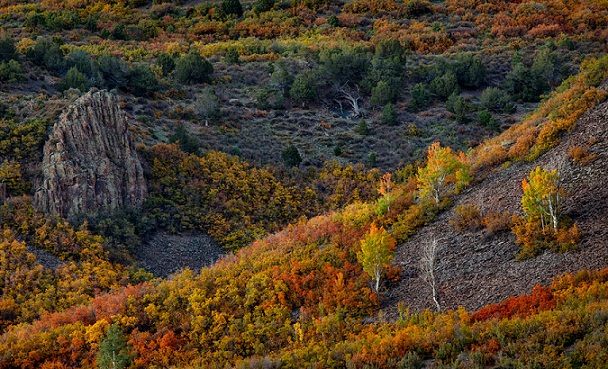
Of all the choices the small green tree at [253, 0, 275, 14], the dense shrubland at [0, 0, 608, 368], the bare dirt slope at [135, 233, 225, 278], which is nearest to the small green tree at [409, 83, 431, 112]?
the dense shrubland at [0, 0, 608, 368]

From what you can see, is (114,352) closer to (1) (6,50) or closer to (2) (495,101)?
(1) (6,50)

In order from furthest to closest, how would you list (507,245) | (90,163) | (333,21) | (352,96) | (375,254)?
(333,21), (352,96), (90,163), (507,245), (375,254)

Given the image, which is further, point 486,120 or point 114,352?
point 486,120

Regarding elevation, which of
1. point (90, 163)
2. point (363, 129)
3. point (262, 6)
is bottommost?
point (363, 129)

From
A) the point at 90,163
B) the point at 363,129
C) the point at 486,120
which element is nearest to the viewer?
the point at 90,163

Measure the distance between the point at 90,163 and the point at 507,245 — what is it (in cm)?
2303

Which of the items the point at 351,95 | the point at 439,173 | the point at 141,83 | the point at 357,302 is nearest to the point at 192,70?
the point at 141,83

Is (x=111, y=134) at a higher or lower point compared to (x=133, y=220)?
higher

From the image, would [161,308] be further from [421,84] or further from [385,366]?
[421,84]

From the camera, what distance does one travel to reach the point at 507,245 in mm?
23203

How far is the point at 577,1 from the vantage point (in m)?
76.8

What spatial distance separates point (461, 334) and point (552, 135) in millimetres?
14932

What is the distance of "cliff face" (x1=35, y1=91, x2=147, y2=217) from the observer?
34.8m

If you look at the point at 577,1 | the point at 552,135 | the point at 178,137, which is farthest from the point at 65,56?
the point at 577,1
